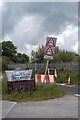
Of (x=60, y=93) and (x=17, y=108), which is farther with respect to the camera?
(x=60, y=93)

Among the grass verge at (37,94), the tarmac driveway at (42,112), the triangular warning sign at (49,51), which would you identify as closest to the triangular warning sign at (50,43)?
the triangular warning sign at (49,51)

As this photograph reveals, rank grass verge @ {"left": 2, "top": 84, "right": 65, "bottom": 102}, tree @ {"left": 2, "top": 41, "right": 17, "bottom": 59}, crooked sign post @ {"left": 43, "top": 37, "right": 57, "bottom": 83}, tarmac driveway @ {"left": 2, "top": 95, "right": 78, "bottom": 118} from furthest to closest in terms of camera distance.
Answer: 1. tree @ {"left": 2, "top": 41, "right": 17, "bottom": 59}
2. crooked sign post @ {"left": 43, "top": 37, "right": 57, "bottom": 83}
3. grass verge @ {"left": 2, "top": 84, "right": 65, "bottom": 102}
4. tarmac driveway @ {"left": 2, "top": 95, "right": 78, "bottom": 118}

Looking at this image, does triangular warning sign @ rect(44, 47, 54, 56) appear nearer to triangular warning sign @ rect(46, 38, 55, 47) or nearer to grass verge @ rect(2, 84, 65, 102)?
triangular warning sign @ rect(46, 38, 55, 47)

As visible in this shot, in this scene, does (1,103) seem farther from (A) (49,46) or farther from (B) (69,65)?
(B) (69,65)

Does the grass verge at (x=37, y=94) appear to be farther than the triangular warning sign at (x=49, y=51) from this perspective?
No

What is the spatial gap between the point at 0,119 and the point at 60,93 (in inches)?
269

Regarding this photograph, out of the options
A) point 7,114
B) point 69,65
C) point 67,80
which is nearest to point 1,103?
point 7,114

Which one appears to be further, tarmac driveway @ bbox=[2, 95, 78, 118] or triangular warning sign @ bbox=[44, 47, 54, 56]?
triangular warning sign @ bbox=[44, 47, 54, 56]

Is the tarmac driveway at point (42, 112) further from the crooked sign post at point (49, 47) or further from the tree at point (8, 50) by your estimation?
the tree at point (8, 50)

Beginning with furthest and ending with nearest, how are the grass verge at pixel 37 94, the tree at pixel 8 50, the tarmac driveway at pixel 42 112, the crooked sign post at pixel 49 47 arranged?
1. the tree at pixel 8 50
2. the crooked sign post at pixel 49 47
3. the grass verge at pixel 37 94
4. the tarmac driveway at pixel 42 112

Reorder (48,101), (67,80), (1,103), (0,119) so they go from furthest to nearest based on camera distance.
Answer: (67,80) → (48,101) → (1,103) → (0,119)

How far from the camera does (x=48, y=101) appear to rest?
12.4 metres

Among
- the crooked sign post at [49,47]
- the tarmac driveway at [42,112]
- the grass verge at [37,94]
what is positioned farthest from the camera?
the crooked sign post at [49,47]

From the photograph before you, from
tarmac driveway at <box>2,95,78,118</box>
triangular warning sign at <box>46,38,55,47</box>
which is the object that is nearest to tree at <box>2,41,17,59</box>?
triangular warning sign at <box>46,38,55,47</box>
